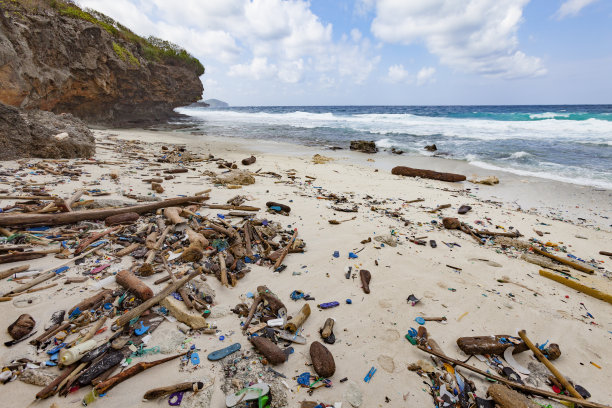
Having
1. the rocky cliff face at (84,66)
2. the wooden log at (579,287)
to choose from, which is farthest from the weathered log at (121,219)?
the rocky cliff face at (84,66)

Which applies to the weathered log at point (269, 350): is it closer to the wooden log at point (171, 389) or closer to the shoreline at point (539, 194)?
the wooden log at point (171, 389)

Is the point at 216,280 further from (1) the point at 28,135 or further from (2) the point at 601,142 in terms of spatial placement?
(2) the point at 601,142

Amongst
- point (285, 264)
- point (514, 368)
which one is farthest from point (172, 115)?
point (514, 368)

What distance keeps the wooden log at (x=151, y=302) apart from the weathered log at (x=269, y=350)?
112 cm

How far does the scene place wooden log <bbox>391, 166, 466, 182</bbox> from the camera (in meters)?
10.2

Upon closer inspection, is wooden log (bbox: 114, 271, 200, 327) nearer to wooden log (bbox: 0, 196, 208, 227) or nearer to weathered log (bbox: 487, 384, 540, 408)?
wooden log (bbox: 0, 196, 208, 227)

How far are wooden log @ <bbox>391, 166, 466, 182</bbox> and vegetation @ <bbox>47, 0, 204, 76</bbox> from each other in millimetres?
24726

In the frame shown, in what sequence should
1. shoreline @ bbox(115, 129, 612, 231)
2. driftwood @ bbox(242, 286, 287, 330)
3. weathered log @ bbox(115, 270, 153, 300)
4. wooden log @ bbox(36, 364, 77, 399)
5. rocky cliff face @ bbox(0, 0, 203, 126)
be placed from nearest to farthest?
wooden log @ bbox(36, 364, 77, 399)
weathered log @ bbox(115, 270, 153, 300)
driftwood @ bbox(242, 286, 287, 330)
shoreline @ bbox(115, 129, 612, 231)
rocky cliff face @ bbox(0, 0, 203, 126)

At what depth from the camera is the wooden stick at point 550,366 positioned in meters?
2.26

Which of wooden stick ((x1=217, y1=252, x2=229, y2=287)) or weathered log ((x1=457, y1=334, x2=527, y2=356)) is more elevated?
wooden stick ((x1=217, y1=252, x2=229, y2=287))

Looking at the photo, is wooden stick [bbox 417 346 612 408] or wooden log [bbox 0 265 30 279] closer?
wooden stick [bbox 417 346 612 408]

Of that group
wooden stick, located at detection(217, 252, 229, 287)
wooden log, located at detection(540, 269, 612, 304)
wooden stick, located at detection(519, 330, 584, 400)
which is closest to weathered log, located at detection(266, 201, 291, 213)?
wooden stick, located at detection(217, 252, 229, 287)

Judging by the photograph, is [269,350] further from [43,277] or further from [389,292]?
[43,277]

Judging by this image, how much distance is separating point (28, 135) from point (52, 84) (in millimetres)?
12663
